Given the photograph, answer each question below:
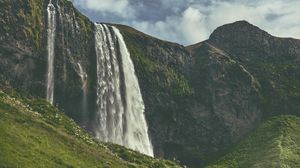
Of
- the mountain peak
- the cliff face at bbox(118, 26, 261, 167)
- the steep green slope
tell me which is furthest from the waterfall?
the mountain peak

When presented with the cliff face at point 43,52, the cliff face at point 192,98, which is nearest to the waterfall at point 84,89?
the cliff face at point 43,52

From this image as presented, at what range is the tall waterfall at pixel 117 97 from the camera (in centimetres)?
11388

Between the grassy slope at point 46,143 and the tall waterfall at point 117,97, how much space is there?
1904 cm

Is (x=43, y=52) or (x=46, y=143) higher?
(x=43, y=52)

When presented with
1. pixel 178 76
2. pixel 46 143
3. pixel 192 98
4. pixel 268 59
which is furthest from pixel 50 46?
pixel 268 59

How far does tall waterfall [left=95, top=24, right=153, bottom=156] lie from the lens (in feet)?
374

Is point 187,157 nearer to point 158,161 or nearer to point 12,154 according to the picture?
point 158,161

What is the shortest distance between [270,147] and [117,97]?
36934 mm

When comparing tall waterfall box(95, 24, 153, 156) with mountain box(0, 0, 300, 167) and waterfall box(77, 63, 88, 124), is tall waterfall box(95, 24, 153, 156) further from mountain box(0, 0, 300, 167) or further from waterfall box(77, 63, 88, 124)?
waterfall box(77, 63, 88, 124)

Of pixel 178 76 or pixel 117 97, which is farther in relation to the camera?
pixel 178 76

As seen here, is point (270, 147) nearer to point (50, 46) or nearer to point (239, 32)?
point (50, 46)

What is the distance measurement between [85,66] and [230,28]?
90821 mm

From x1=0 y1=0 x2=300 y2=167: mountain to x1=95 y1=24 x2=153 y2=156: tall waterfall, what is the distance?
7.66 feet

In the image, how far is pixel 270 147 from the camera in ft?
395
